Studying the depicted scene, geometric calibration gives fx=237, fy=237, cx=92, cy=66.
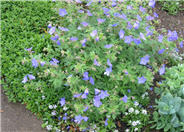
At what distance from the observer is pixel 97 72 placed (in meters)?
3.04

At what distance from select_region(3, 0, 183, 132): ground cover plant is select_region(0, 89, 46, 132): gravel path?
0.37ft

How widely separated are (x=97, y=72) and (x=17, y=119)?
52.5 inches

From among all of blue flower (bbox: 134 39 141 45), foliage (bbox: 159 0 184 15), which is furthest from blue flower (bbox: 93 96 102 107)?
foliage (bbox: 159 0 184 15)

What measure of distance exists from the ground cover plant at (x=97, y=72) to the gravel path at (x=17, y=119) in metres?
0.11

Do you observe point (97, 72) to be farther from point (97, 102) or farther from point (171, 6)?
point (171, 6)

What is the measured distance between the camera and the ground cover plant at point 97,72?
2.89 meters

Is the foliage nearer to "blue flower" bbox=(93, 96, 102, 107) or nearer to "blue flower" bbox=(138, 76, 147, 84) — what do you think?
"blue flower" bbox=(138, 76, 147, 84)

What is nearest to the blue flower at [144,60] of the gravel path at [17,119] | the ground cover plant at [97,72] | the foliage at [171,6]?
the ground cover plant at [97,72]

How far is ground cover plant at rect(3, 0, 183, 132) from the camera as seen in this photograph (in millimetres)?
2887

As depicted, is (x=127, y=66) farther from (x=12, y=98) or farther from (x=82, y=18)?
(x=12, y=98)

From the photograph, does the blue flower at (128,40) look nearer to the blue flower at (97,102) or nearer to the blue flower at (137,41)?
the blue flower at (137,41)

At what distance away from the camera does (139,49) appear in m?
3.24

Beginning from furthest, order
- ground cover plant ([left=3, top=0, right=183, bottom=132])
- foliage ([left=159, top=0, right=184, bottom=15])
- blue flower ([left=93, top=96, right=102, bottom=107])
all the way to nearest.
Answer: foliage ([left=159, top=0, right=184, bottom=15]) < ground cover plant ([left=3, top=0, right=183, bottom=132]) < blue flower ([left=93, top=96, right=102, bottom=107])

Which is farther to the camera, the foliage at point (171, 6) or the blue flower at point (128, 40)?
the foliage at point (171, 6)
